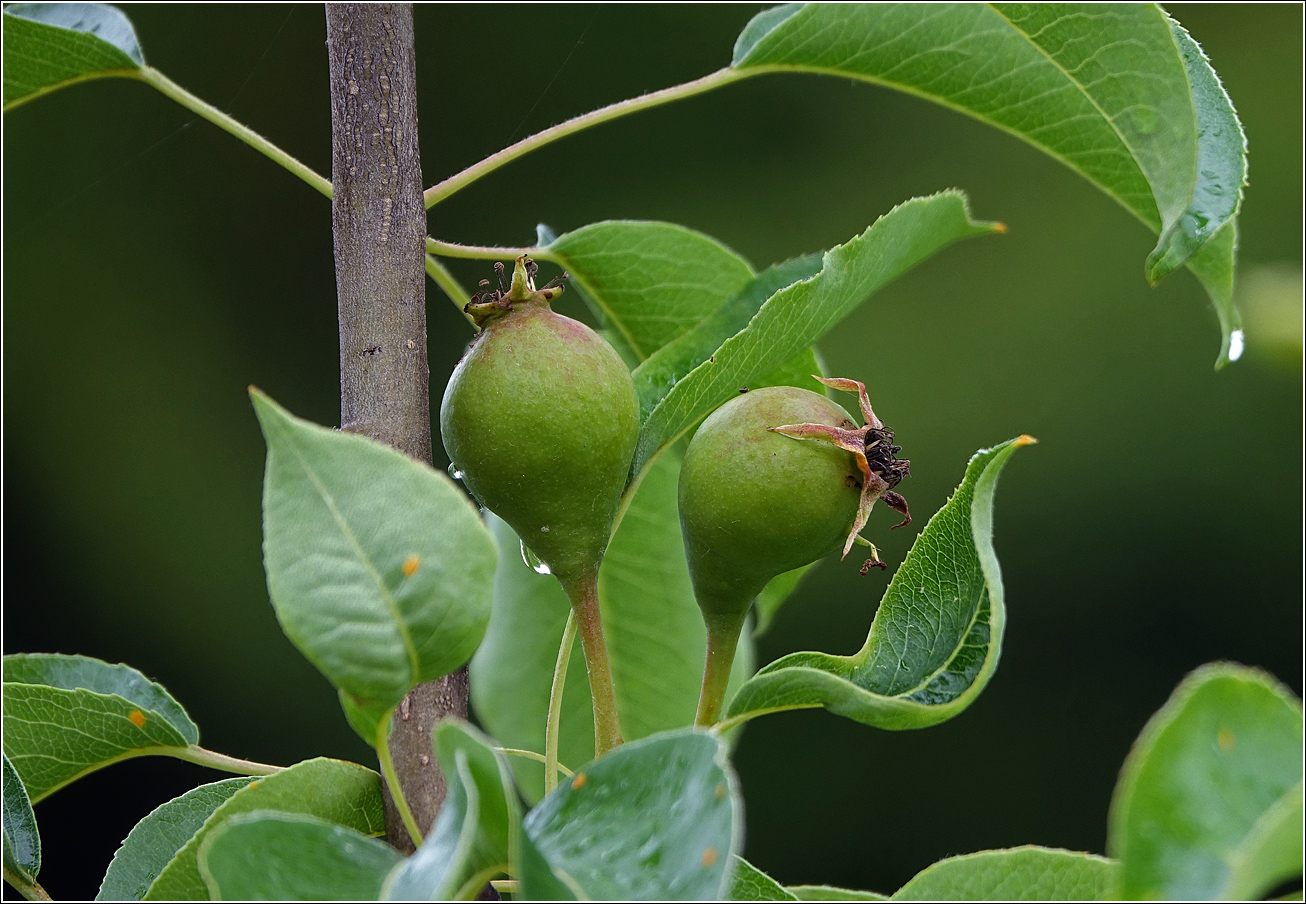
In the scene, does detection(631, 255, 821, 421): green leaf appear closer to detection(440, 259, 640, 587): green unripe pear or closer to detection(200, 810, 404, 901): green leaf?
detection(440, 259, 640, 587): green unripe pear

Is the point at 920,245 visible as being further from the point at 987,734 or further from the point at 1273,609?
the point at 1273,609

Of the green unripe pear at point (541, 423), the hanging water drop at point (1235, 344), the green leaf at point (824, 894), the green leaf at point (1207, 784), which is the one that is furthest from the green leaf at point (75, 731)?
the hanging water drop at point (1235, 344)

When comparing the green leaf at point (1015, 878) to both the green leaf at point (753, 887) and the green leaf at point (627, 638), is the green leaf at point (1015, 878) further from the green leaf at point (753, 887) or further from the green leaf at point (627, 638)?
the green leaf at point (627, 638)

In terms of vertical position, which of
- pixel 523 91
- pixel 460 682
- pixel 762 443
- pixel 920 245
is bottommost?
pixel 460 682

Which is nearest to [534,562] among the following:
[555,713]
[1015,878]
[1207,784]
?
[555,713]

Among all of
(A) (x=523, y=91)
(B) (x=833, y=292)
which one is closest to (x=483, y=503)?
(B) (x=833, y=292)

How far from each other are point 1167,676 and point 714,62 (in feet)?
7.85

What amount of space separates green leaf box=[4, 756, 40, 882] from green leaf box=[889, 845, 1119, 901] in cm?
43

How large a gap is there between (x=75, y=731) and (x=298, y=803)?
0.18 metres

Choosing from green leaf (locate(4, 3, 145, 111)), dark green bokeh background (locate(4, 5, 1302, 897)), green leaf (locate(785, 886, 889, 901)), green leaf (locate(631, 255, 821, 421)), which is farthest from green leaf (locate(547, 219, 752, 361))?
dark green bokeh background (locate(4, 5, 1302, 897))

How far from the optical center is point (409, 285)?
0.54m

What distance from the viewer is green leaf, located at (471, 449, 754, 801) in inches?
35.0

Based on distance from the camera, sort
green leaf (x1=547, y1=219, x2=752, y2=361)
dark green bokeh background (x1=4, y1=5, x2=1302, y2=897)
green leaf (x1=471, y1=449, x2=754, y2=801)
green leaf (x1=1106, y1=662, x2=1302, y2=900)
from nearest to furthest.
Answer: green leaf (x1=1106, y1=662, x2=1302, y2=900) < green leaf (x1=547, y1=219, x2=752, y2=361) < green leaf (x1=471, y1=449, x2=754, y2=801) < dark green bokeh background (x1=4, y1=5, x2=1302, y2=897)

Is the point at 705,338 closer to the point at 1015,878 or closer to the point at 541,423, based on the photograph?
the point at 541,423
